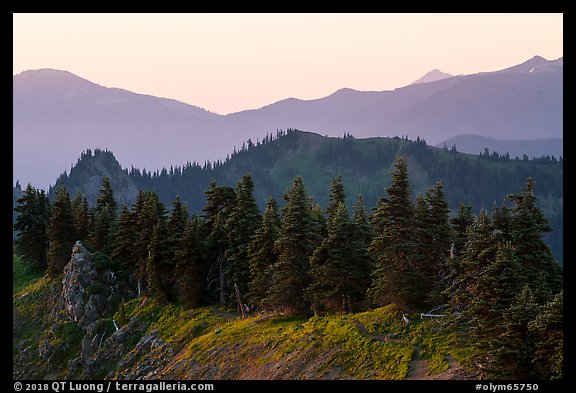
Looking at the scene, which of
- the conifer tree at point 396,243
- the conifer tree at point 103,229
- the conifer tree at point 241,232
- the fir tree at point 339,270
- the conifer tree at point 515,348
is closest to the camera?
the conifer tree at point 515,348

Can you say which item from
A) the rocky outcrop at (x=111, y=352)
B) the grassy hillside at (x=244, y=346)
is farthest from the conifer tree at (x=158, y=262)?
the rocky outcrop at (x=111, y=352)

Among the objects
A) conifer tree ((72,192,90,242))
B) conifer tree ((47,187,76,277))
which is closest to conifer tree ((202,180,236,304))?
conifer tree ((72,192,90,242))

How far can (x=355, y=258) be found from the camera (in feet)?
144

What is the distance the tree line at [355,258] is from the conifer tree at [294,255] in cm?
9

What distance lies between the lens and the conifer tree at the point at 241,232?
176ft

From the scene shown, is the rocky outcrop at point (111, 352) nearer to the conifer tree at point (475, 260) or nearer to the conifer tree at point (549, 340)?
the conifer tree at point (475, 260)

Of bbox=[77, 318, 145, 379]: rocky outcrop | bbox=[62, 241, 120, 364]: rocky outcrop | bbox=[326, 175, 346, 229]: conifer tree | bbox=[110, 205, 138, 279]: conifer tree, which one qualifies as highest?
bbox=[326, 175, 346, 229]: conifer tree

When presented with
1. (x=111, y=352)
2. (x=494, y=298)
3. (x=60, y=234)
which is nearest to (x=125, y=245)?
(x=111, y=352)

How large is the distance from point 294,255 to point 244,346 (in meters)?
8.53

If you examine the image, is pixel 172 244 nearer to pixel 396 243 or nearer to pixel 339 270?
pixel 339 270

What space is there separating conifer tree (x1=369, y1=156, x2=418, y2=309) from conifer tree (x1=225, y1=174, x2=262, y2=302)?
16.2 meters

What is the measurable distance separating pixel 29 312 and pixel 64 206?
13.7 m

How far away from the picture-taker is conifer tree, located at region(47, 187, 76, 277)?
71562mm

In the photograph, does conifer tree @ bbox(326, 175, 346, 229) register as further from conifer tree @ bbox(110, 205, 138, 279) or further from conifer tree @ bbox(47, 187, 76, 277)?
conifer tree @ bbox(47, 187, 76, 277)
